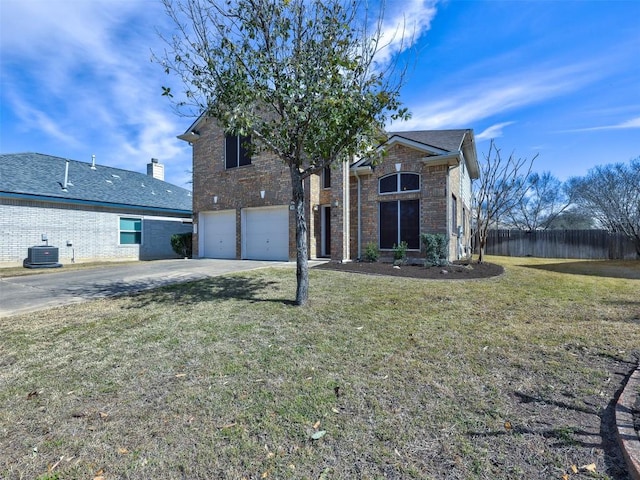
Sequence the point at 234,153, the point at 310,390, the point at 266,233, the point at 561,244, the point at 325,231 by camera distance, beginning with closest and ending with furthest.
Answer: the point at 310,390 < the point at 325,231 < the point at 266,233 < the point at 234,153 < the point at 561,244

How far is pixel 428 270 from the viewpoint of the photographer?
9664 mm

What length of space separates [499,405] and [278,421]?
1.97 metres

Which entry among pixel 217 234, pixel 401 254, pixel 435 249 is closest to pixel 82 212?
pixel 217 234

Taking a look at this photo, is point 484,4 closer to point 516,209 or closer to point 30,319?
point 30,319

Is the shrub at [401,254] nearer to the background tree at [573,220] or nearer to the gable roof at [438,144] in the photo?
the gable roof at [438,144]

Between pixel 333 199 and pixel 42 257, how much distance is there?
1271 centimetres

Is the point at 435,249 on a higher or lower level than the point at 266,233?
lower

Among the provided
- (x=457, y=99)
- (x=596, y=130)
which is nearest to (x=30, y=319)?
(x=457, y=99)

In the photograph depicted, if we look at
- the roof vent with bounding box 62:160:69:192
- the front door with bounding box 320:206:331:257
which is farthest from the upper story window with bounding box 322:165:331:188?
the roof vent with bounding box 62:160:69:192

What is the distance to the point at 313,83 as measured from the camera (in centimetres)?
540

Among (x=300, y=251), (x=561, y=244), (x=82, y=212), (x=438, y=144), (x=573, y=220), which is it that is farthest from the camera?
(x=573, y=220)

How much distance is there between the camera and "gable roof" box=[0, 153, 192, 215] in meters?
14.1

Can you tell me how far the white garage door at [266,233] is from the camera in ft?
44.4

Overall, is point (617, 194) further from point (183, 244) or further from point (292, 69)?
point (183, 244)
